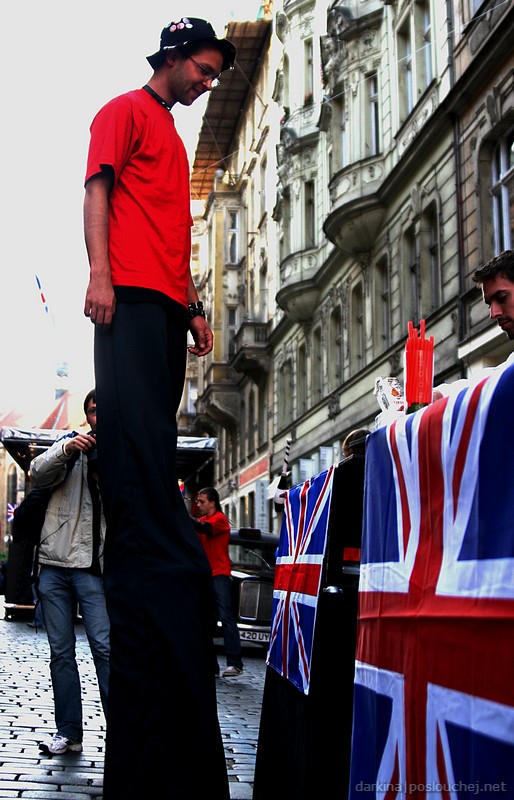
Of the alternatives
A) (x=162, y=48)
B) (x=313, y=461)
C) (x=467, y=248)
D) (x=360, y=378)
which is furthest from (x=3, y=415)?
(x=162, y=48)

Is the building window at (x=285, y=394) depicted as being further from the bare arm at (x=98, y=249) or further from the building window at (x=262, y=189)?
the bare arm at (x=98, y=249)

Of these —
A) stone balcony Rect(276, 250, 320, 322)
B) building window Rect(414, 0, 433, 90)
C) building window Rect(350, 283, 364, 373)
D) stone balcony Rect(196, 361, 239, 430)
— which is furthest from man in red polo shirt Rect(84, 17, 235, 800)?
stone balcony Rect(196, 361, 239, 430)

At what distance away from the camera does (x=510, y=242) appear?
57.3ft

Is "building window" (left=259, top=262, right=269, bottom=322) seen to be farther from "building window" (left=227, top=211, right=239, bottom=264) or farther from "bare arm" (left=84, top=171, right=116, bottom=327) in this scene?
"bare arm" (left=84, top=171, right=116, bottom=327)

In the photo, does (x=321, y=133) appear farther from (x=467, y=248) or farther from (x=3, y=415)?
(x=3, y=415)

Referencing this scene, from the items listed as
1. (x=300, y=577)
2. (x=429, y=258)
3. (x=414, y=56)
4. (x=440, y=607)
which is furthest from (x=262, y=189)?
(x=440, y=607)

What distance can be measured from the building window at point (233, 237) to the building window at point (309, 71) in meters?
16.2

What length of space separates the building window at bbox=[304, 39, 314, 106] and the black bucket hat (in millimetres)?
31296

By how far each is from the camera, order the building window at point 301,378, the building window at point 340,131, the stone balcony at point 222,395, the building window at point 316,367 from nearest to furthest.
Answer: the building window at point 340,131, the building window at point 316,367, the building window at point 301,378, the stone balcony at point 222,395

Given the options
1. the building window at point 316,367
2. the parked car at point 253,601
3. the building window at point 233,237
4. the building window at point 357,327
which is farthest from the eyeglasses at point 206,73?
the building window at point 233,237

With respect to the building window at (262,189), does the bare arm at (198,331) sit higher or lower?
lower

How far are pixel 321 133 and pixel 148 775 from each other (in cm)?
3054

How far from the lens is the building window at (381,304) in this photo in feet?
81.3

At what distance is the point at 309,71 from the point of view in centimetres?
3409
